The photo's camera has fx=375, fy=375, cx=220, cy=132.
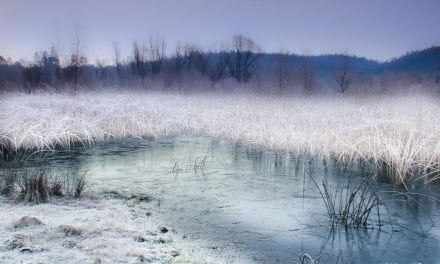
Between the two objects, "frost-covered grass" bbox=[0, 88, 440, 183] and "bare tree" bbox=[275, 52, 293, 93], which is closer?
"frost-covered grass" bbox=[0, 88, 440, 183]

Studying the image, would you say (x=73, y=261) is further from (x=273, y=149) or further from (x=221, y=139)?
(x=221, y=139)

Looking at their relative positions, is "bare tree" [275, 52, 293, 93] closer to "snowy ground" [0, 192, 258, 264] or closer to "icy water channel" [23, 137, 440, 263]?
"icy water channel" [23, 137, 440, 263]

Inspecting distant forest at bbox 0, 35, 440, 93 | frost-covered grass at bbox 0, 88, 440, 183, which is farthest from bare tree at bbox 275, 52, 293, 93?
frost-covered grass at bbox 0, 88, 440, 183

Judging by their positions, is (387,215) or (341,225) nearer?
(341,225)

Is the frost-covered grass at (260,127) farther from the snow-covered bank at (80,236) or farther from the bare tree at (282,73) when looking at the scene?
the bare tree at (282,73)

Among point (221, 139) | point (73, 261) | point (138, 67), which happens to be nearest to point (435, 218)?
point (73, 261)

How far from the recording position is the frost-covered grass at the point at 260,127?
7485mm

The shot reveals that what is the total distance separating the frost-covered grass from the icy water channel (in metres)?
0.66

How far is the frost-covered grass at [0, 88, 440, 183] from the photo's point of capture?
7485mm

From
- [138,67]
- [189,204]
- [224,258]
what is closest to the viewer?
[224,258]

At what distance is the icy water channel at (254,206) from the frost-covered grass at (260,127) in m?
0.66

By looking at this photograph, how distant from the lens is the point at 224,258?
3.48 meters

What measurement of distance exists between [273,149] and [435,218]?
5525mm

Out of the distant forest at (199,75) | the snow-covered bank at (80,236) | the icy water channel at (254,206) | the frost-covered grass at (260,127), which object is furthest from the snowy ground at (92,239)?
the distant forest at (199,75)
